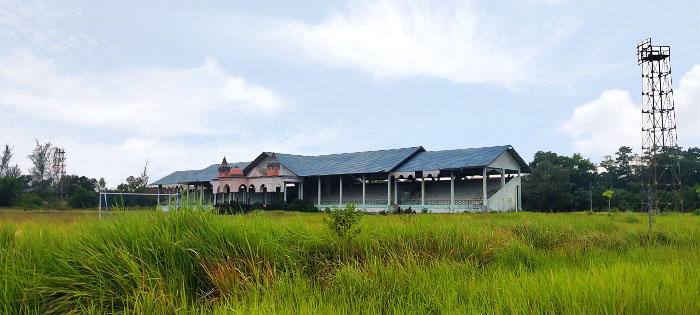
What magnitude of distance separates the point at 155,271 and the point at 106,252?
525mm

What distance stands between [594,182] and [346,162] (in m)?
24.5

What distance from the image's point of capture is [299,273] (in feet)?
17.3

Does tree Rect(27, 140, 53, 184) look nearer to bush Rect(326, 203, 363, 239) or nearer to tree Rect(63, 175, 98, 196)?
tree Rect(63, 175, 98, 196)

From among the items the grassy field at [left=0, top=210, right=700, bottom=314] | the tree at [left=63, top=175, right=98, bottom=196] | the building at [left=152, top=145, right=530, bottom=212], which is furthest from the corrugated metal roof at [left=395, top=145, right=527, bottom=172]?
the tree at [left=63, top=175, right=98, bottom=196]

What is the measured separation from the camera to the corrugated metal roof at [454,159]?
27406 mm

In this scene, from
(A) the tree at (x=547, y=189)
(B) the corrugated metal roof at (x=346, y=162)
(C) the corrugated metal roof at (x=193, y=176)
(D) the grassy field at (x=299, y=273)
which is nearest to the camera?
(D) the grassy field at (x=299, y=273)

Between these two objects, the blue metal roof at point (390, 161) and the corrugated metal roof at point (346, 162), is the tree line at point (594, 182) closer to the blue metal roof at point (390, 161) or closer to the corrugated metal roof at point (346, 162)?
the blue metal roof at point (390, 161)

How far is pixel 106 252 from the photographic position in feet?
16.7

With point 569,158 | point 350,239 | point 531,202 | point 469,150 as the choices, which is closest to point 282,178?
point 469,150

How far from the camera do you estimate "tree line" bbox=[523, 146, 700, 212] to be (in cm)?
3359

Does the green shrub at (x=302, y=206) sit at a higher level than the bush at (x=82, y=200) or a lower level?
lower

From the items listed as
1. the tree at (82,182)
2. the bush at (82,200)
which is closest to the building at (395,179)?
the bush at (82,200)

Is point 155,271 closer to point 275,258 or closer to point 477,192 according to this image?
point 275,258

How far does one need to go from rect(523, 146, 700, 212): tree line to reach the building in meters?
4.78
